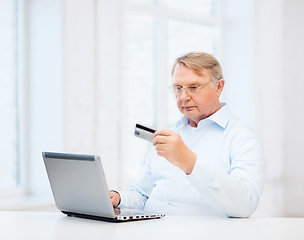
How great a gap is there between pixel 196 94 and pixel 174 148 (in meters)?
0.46

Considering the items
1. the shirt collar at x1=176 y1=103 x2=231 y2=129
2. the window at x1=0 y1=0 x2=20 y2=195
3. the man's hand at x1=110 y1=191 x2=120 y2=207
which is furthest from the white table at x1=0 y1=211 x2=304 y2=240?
the window at x1=0 y1=0 x2=20 y2=195

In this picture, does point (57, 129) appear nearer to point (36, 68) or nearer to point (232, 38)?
point (36, 68)

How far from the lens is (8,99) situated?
313 centimetres

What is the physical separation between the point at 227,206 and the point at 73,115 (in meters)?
1.65

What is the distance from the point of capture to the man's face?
1.95 meters

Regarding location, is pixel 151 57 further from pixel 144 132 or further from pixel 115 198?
pixel 144 132

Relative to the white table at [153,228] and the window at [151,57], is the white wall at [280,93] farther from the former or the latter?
the white table at [153,228]

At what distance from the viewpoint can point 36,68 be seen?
10.3 ft

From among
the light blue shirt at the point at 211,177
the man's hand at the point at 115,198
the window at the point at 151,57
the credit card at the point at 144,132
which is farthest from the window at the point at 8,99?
the credit card at the point at 144,132

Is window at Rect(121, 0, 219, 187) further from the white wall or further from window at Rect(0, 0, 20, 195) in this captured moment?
window at Rect(0, 0, 20, 195)

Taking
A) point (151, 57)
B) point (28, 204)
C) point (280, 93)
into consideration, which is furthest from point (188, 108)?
point (280, 93)

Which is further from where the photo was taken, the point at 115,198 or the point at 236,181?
the point at 115,198

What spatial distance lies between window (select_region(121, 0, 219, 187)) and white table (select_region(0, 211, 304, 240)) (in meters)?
2.12

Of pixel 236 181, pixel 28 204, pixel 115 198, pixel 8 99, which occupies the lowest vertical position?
pixel 28 204
